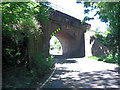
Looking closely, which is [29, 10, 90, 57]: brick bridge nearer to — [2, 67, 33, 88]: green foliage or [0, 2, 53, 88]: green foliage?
[0, 2, 53, 88]: green foliage

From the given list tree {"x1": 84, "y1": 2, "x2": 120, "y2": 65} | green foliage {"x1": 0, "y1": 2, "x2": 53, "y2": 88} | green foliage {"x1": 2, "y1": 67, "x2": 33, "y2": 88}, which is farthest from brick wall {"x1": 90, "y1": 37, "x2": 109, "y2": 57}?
green foliage {"x1": 2, "y1": 67, "x2": 33, "y2": 88}

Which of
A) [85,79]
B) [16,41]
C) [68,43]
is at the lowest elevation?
[85,79]

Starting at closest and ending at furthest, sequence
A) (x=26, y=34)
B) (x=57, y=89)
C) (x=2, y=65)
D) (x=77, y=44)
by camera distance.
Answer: (x=57, y=89), (x=2, y=65), (x=26, y=34), (x=77, y=44)

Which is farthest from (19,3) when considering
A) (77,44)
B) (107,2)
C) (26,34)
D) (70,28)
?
(77,44)

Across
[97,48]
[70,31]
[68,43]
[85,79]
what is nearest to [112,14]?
[85,79]

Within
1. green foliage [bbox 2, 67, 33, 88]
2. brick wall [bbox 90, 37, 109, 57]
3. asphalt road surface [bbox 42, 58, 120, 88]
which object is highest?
brick wall [bbox 90, 37, 109, 57]

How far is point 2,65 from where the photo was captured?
6.31m

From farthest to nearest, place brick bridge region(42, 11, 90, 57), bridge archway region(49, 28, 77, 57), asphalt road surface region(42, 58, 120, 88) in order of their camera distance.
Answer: bridge archway region(49, 28, 77, 57) < brick bridge region(42, 11, 90, 57) < asphalt road surface region(42, 58, 120, 88)

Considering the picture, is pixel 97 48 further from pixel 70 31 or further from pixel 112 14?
pixel 112 14

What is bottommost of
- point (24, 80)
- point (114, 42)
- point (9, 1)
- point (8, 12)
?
point (24, 80)

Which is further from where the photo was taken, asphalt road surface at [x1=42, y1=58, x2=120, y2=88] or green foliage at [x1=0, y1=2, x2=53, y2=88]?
asphalt road surface at [x1=42, y1=58, x2=120, y2=88]

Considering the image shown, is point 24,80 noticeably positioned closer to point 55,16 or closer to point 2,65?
point 2,65

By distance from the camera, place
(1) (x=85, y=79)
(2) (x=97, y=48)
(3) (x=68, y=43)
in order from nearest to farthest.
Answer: (1) (x=85, y=79) < (2) (x=97, y=48) < (3) (x=68, y=43)

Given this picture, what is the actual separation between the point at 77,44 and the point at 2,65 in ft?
66.9
